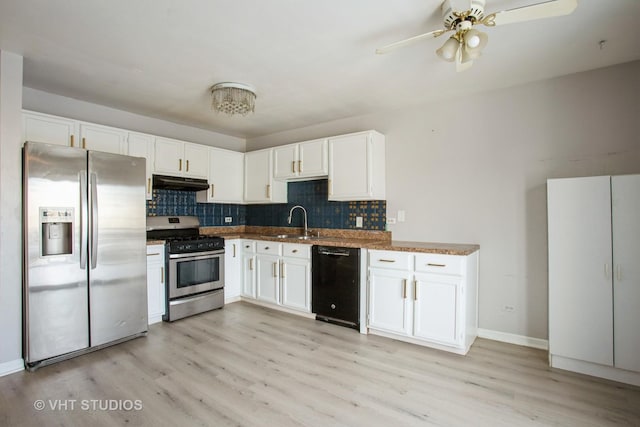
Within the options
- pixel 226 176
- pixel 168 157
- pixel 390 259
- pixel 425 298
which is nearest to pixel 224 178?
pixel 226 176

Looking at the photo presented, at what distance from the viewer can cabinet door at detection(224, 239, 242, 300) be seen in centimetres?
432

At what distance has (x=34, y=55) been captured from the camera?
254cm

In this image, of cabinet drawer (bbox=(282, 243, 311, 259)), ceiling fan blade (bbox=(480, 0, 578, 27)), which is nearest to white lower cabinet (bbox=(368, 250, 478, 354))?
cabinet drawer (bbox=(282, 243, 311, 259))

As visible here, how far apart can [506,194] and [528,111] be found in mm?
789

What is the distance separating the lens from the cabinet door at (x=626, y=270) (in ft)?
7.70

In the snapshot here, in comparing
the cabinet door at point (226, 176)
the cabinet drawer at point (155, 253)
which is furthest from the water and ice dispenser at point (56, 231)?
the cabinet door at point (226, 176)

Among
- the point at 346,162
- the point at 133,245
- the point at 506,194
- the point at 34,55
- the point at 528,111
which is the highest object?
the point at 34,55

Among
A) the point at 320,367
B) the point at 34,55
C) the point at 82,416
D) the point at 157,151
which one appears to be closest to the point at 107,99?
the point at 157,151

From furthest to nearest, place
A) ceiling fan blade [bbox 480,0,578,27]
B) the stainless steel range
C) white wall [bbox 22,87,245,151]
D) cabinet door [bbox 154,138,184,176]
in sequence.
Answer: cabinet door [bbox 154,138,184,176], the stainless steel range, white wall [bbox 22,87,245,151], ceiling fan blade [bbox 480,0,578,27]

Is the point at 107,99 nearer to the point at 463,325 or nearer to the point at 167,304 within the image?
the point at 167,304

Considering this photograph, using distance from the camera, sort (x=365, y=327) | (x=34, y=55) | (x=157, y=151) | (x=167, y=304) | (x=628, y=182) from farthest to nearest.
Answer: (x=157, y=151) → (x=167, y=304) → (x=365, y=327) → (x=34, y=55) → (x=628, y=182)

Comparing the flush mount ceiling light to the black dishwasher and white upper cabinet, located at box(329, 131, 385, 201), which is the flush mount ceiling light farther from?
the black dishwasher

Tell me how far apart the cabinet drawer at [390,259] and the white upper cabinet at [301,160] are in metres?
1.28

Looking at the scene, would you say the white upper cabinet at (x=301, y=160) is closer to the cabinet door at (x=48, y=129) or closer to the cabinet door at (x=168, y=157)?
the cabinet door at (x=168, y=157)
